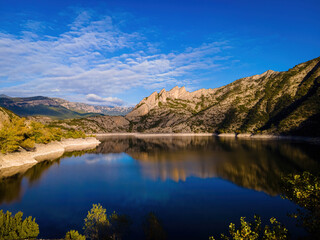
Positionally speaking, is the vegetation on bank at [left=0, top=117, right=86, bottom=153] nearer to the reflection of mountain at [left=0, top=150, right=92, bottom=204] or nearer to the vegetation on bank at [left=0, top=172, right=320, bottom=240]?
the reflection of mountain at [left=0, top=150, right=92, bottom=204]

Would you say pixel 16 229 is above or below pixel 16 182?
above

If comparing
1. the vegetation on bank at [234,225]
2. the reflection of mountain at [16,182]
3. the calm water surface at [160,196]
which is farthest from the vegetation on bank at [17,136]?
the vegetation on bank at [234,225]

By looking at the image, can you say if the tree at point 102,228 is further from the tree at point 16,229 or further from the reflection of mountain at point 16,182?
the reflection of mountain at point 16,182

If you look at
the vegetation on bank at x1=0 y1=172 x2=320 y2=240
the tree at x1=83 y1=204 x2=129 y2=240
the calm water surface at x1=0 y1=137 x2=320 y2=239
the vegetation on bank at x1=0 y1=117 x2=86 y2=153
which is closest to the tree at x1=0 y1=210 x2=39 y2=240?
the vegetation on bank at x1=0 y1=172 x2=320 y2=240

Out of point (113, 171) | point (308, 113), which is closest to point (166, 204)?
point (113, 171)

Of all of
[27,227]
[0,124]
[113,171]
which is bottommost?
[113,171]

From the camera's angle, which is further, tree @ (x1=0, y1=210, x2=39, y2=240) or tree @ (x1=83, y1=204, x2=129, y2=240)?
tree @ (x1=83, y1=204, x2=129, y2=240)

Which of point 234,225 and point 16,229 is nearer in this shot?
point 234,225

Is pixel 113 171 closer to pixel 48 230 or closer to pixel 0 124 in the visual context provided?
pixel 48 230

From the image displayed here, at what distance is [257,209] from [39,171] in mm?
61775

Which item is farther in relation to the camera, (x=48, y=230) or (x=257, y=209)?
(x=257, y=209)

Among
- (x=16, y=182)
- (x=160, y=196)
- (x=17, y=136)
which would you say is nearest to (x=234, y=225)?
(x=160, y=196)

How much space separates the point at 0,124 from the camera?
285 ft

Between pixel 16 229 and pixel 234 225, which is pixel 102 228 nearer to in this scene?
pixel 16 229
